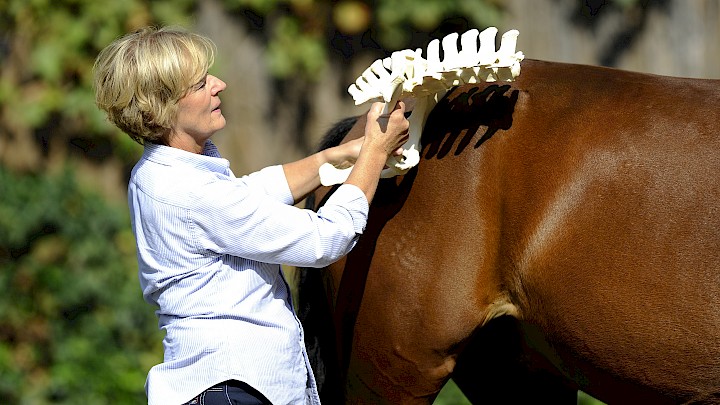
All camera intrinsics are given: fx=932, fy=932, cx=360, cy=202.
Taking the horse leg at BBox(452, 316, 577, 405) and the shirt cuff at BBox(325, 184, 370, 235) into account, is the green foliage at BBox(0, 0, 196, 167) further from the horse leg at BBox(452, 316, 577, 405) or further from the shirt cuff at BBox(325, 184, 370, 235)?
the shirt cuff at BBox(325, 184, 370, 235)

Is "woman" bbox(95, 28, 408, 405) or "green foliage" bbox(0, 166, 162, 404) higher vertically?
"woman" bbox(95, 28, 408, 405)

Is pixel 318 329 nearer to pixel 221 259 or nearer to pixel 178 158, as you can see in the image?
pixel 221 259

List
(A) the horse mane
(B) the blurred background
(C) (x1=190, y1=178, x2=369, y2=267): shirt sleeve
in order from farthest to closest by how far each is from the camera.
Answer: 1. (B) the blurred background
2. (A) the horse mane
3. (C) (x1=190, y1=178, x2=369, y2=267): shirt sleeve

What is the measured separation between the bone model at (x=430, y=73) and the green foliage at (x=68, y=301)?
2205 mm

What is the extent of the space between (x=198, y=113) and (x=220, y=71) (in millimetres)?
3078

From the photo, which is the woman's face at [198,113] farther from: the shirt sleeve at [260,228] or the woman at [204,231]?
the shirt sleeve at [260,228]

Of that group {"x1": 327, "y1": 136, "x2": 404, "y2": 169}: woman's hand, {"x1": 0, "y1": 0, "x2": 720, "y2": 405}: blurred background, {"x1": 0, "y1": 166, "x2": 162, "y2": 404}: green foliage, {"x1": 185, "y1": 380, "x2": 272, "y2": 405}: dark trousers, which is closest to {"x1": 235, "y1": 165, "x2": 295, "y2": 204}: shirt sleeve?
{"x1": 327, "y1": 136, "x2": 404, "y2": 169}: woman's hand

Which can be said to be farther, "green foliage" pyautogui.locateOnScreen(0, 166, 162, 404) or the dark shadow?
"green foliage" pyautogui.locateOnScreen(0, 166, 162, 404)

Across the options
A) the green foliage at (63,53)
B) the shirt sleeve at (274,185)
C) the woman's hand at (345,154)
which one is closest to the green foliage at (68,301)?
the green foliage at (63,53)

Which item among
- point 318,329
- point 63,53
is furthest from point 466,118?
point 63,53

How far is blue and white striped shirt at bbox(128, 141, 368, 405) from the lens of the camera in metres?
1.74

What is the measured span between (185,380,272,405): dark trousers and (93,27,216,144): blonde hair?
496mm

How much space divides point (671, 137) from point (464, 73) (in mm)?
430

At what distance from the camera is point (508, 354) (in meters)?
2.26
